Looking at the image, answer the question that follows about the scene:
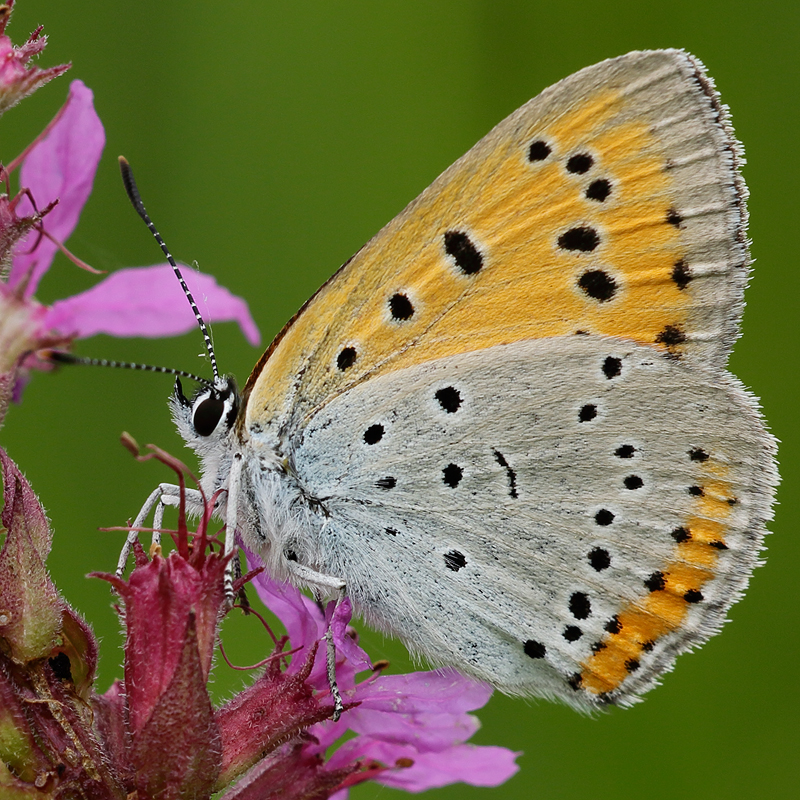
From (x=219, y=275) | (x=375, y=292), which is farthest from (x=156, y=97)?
(x=375, y=292)

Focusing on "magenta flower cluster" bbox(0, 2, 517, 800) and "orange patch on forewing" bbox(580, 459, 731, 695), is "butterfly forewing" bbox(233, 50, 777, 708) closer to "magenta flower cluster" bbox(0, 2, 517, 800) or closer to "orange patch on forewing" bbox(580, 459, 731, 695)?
"orange patch on forewing" bbox(580, 459, 731, 695)

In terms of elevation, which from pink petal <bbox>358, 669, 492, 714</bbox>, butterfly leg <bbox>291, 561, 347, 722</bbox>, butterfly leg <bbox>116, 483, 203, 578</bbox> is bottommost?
pink petal <bbox>358, 669, 492, 714</bbox>

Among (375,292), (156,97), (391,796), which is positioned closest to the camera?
(375,292)

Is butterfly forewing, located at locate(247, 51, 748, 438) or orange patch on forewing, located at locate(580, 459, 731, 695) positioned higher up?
butterfly forewing, located at locate(247, 51, 748, 438)

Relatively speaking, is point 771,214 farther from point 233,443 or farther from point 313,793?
point 313,793

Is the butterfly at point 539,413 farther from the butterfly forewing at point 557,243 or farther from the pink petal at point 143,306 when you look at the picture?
the pink petal at point 143,306

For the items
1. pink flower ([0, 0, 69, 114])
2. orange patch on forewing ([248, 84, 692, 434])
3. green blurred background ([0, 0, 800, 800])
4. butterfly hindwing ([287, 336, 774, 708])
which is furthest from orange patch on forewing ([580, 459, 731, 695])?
pink flower ([0, 0, 69, 114])
